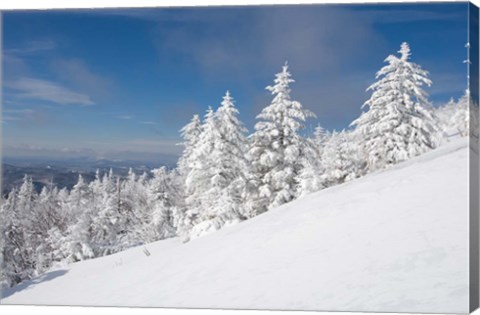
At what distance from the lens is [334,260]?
1346 centimetres

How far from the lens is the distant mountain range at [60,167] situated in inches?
648

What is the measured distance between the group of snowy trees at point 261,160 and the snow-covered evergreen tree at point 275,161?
1.5 inches

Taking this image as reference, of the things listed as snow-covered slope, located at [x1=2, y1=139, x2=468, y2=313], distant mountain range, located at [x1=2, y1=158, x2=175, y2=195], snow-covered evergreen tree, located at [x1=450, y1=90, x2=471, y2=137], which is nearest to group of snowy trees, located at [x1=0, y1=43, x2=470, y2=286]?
snow-covered evergreen tree, located at [x1=450, y1=90, x2=471, y2=137]

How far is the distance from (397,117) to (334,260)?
25.5 feet

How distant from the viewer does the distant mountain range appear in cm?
→ 1647

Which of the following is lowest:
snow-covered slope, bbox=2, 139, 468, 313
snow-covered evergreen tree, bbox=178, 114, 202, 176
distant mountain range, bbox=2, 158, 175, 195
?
snow-covered slope, bbox=2, 139, 468, 313

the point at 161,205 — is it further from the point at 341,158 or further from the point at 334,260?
the point at 334,260

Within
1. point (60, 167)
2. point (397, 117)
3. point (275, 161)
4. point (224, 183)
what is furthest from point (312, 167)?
point (60, 167)

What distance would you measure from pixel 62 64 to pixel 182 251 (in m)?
5.76

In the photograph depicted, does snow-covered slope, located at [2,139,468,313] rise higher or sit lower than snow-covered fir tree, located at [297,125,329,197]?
lower

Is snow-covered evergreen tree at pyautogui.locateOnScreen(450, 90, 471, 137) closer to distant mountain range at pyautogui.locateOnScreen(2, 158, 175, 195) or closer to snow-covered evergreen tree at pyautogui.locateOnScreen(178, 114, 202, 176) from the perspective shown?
snow-covered evergreen tree at pyautogui.locateOnScreen(178, 114, 202, 176)

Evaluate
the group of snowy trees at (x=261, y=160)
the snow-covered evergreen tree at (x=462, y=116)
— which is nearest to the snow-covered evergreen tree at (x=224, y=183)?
the group of snowy trees at (x=261, y=160)

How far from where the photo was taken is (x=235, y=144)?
68.5 feet

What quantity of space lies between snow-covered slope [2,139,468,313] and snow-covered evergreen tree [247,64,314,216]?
3.27 meters
